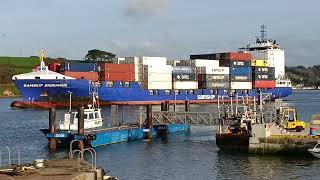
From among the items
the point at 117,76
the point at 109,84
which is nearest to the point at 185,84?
the point at 117,76

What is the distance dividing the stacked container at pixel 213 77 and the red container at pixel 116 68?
1628 cm

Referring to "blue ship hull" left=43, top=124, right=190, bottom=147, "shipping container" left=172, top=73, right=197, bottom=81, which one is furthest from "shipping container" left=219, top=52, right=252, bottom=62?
"blue ship hull" left=43, top=124, right=190, bottom=147

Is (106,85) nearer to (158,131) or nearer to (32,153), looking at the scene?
(158,131)

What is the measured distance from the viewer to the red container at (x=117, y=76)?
95.7 meters

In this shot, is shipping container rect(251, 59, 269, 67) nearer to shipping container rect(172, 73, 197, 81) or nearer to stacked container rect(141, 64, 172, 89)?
shipping container rect(172, 73, 197, 81)

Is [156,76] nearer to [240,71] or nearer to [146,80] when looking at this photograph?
[146,80]

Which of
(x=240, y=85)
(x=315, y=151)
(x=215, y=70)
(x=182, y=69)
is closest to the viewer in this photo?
(x=315, y=151)

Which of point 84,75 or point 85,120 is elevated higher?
point 84,75

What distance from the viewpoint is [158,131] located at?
5166 cm

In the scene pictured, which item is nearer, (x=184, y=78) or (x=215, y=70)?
(x=184, y=78)

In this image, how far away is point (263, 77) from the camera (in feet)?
392

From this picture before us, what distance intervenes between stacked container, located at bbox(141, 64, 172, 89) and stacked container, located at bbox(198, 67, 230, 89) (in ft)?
26.4

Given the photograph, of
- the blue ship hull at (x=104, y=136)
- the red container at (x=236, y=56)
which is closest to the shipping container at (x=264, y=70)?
the red container at (x=236, y=56)

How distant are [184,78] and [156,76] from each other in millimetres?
6571
